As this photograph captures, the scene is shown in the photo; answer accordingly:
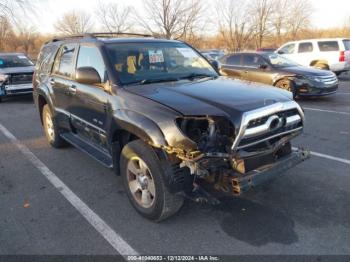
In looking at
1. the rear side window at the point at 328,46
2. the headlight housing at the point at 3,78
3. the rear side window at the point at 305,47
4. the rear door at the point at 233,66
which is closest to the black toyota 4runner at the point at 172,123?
the rear door at the point at 233,66

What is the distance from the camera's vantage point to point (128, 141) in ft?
12.5

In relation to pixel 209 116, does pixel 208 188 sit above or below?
below

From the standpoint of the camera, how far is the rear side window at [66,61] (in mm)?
4899

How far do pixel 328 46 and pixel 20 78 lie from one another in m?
13.9

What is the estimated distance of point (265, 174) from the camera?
3193 mm

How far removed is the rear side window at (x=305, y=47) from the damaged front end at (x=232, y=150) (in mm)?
14797

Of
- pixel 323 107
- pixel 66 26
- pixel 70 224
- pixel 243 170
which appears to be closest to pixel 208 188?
pixel 243 170

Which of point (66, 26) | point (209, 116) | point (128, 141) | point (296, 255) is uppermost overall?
point (66, 26)

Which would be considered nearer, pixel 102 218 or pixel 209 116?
pixel 209 116

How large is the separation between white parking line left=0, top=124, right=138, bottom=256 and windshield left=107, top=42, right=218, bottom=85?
1.55 m

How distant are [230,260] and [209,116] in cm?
129

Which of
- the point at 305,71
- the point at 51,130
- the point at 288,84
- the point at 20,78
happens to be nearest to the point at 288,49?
the point at 305,71

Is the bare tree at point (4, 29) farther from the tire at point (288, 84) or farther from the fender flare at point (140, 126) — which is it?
the fender flare at point (140, 126)

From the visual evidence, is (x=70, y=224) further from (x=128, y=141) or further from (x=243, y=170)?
(x=243, y=170)
